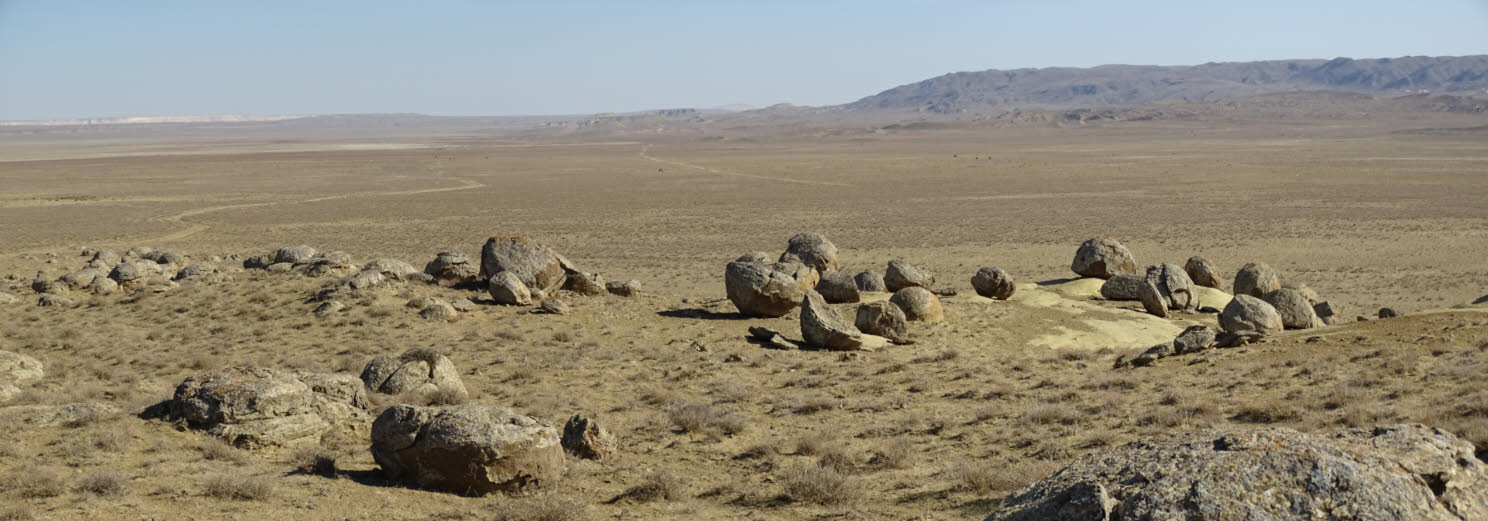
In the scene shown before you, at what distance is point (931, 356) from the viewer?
19047 millimetres

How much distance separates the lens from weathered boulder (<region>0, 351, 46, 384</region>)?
602 inches

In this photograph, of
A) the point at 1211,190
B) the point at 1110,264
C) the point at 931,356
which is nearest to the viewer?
the point at 931,356

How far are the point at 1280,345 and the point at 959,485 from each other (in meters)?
10.0

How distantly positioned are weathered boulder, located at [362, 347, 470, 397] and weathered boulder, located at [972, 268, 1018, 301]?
14226 millimetres

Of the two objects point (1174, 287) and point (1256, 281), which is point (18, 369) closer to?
point (1174, 287)

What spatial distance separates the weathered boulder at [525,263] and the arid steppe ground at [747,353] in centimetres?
133

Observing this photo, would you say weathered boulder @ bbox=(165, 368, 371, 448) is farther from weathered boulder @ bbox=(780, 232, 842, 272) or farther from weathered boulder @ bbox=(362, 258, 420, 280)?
weathered boulder @ bbox=(780, 232, 842, 272)

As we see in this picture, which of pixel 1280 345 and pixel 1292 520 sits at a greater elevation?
pixel 1292 520

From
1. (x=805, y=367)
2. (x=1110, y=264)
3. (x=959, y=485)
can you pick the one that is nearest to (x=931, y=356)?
(x=805, y=367)

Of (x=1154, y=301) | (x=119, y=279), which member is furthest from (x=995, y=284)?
(x=119, y=279)

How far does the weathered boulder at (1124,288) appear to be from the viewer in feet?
83.2

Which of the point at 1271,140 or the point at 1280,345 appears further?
the point at 1271,140

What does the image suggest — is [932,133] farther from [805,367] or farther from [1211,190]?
[805,367]

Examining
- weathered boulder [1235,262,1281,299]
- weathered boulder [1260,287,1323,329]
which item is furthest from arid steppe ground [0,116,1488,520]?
weathered boulder [1235,262,1281,299]
